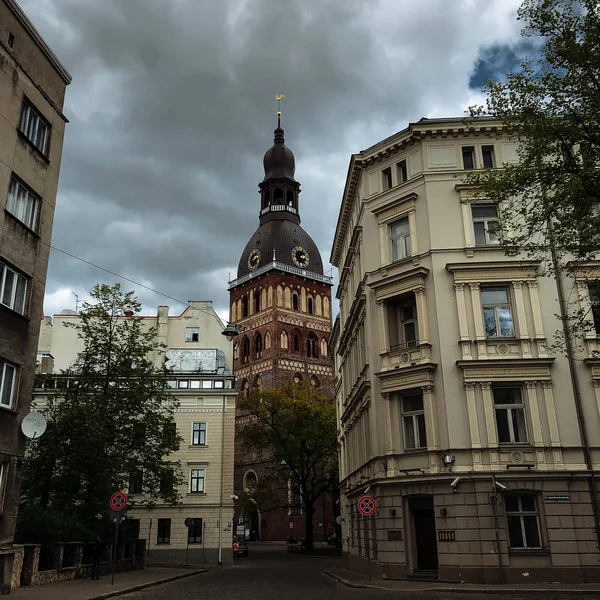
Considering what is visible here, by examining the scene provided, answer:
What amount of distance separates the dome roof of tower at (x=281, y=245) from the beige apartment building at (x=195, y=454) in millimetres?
44585

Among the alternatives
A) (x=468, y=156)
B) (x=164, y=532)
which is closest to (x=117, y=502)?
(x=468, y=156)

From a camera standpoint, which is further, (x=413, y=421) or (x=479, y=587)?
(x=413, y=421)

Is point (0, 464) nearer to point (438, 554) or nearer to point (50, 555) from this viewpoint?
point (50, 555)

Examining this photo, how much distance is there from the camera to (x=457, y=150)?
2580 centimetres

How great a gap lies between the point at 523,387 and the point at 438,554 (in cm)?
622

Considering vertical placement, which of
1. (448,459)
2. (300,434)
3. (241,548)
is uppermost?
(300,434)

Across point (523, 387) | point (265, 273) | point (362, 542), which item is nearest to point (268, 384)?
point (265, 273)

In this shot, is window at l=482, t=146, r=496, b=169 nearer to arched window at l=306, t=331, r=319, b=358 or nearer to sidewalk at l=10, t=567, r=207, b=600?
sidewalk at l=10, t=567, r=207, b=600

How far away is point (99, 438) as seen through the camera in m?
28.9

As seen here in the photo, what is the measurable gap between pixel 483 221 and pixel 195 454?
26313mm

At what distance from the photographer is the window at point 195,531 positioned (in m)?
41.4

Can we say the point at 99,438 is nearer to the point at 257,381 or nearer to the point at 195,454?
the point at 195,454

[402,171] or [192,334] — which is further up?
[192,334]

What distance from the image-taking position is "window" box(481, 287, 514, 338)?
23453 mm
